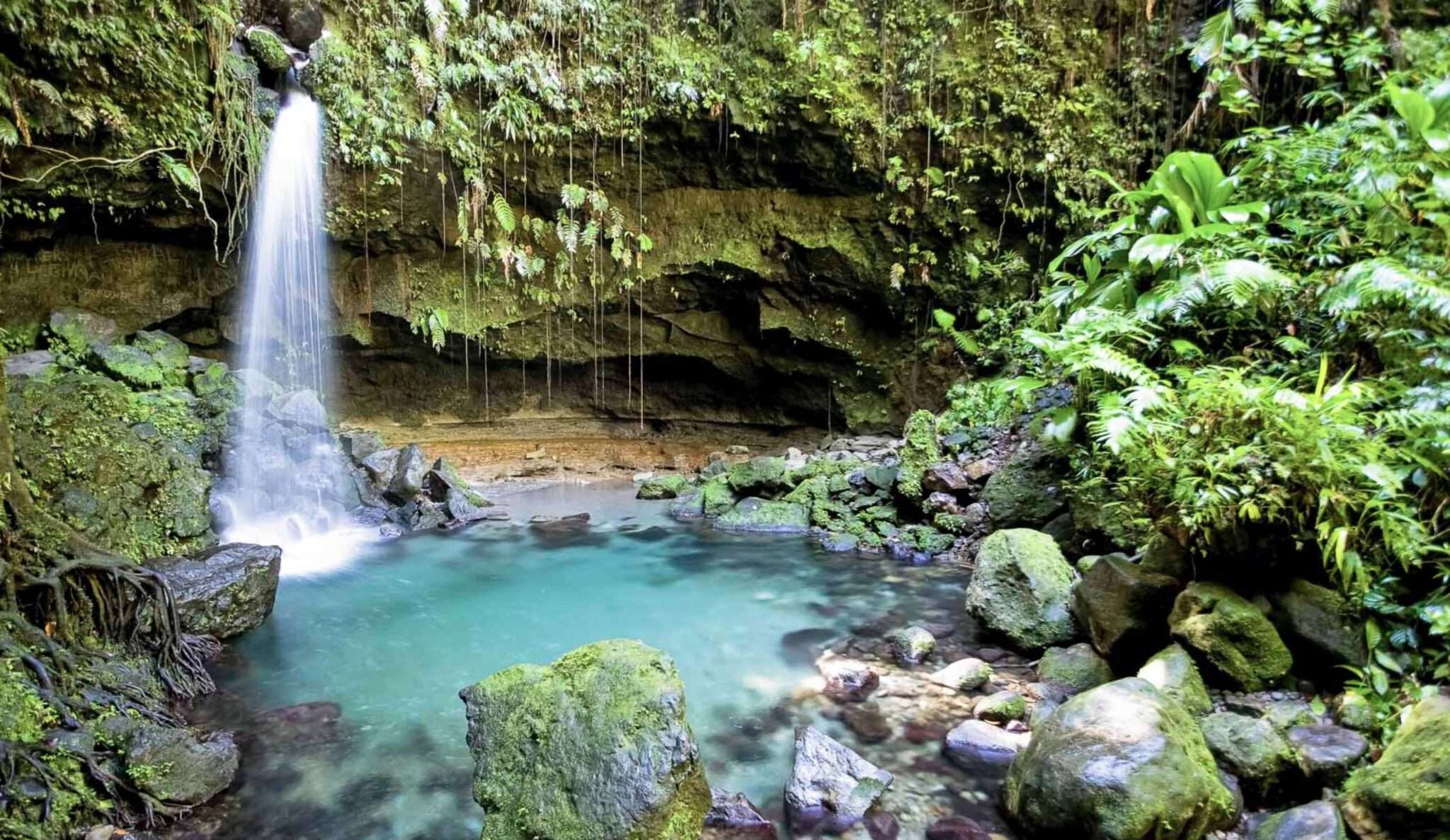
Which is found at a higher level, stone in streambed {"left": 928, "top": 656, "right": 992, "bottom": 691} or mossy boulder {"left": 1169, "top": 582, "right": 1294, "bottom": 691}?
mossy boulder {"left": 1169, "top": 582, "right": 1294, "bottom": 691}

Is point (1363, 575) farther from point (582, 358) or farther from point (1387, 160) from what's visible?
point (582, 358)

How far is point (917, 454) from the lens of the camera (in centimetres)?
884

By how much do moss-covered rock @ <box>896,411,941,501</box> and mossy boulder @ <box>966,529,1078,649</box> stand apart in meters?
2.87

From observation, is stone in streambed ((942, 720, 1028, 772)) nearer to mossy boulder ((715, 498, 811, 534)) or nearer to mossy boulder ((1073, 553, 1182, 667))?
mossy boulder ((1073, 553, 1182, 667))

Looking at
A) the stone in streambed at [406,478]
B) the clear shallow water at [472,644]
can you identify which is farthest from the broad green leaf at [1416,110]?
the stone in streambed at [406,478]

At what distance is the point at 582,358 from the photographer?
Answer: 1265 cm

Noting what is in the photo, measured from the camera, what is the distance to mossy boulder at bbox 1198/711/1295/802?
125 inches

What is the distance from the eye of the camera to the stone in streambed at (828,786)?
338 cm

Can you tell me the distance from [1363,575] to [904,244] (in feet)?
28.9

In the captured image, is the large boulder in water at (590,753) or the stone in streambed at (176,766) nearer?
the large boulder in water at (590,753)

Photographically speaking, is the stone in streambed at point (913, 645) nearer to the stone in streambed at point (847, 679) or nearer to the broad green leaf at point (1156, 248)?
the stone in streambed at point (847, 679)

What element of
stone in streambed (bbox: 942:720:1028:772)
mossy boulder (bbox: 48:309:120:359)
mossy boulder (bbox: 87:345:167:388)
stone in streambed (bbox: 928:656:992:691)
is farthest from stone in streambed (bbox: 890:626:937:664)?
mossy boulder (bbox: 48:309:120:359)

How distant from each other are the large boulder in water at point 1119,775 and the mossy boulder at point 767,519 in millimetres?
5752

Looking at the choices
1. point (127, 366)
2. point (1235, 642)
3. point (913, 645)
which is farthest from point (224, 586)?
point (1235, 642)
